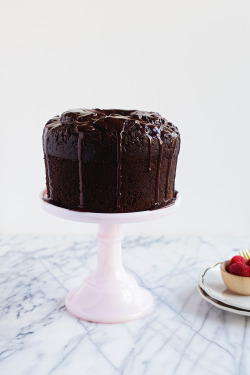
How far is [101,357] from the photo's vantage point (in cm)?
110

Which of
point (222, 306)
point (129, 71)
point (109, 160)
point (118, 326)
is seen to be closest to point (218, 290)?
point (222, 306)

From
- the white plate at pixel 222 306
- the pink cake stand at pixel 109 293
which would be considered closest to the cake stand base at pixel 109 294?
the pink cake stand at pixel 109 293

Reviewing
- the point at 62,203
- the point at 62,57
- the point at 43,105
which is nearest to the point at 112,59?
the point at 62,57

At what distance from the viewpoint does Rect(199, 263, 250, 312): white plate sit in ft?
4.13

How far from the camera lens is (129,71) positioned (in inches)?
71.9

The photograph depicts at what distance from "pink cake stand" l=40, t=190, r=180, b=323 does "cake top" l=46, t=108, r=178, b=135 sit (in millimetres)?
209

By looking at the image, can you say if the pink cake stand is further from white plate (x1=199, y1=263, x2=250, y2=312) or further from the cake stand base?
white plate (x1=199, y1=263, x2=250, y2=312)

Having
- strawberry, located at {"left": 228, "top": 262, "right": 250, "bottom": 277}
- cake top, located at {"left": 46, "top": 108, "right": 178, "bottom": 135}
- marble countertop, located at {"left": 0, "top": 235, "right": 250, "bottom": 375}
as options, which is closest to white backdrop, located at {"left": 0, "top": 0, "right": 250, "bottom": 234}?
marble countertop, located at {"left": 0, "top": 235, "right": 250, "bottom": 375}

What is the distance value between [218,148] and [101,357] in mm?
1066

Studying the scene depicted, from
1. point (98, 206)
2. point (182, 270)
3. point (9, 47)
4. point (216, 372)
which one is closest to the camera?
point (216, 372)

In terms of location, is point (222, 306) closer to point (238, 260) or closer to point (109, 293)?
point (238, 260)

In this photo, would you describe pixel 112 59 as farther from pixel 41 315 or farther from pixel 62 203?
pixel 41 315

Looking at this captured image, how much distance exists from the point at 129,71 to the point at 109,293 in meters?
0.91

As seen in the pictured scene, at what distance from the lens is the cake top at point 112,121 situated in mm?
1136
